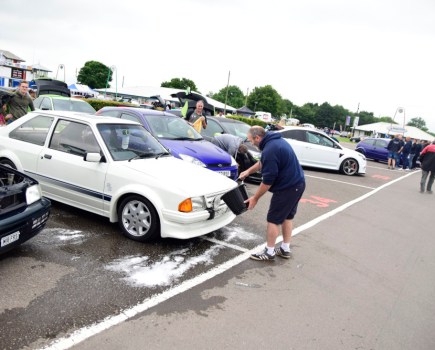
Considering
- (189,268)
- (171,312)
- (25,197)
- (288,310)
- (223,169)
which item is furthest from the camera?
(223,169)

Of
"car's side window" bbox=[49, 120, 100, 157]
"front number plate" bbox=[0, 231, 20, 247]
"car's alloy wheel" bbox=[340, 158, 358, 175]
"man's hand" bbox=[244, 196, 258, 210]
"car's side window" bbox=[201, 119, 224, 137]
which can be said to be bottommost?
"front number plate" bbox=[0, 231, 20, 247]

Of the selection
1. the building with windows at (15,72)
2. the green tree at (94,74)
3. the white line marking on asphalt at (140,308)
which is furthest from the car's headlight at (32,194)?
the green tree at (94,74)

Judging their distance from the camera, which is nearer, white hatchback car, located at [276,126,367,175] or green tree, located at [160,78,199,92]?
white hatchback car, located at [276,126,367,175]

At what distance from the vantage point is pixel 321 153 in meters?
14.2

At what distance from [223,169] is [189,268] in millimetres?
3358

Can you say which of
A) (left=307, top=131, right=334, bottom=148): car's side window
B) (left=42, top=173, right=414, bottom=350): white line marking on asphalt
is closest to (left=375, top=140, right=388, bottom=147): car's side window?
(left=307, top=131, right=334, bottom=148): car's side window

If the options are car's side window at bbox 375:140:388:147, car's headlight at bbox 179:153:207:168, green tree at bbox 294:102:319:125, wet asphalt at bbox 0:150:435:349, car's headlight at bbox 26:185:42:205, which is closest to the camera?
wet asphalt at bbox 0:150:435:349

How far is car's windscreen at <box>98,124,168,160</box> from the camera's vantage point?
509 centimetres

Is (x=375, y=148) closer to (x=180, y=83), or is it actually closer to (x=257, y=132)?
(x=257, y=132)

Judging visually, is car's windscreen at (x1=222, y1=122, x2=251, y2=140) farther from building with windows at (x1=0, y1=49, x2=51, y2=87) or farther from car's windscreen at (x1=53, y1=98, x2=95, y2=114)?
building with windows at (x1=0, y1=49, x2=51, y2=87)

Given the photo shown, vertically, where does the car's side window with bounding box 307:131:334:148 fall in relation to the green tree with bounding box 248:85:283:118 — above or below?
below

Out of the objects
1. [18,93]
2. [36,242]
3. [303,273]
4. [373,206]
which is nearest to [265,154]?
[303,273]

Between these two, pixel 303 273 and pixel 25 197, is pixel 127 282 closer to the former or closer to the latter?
pixel 25 197

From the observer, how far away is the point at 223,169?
24.0ft
